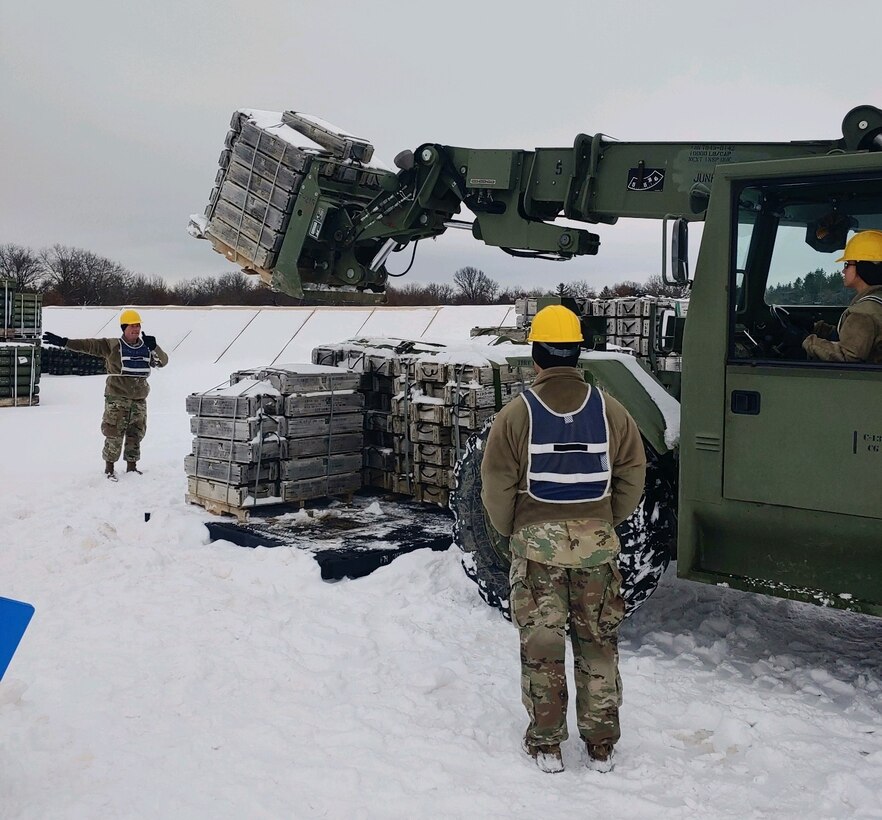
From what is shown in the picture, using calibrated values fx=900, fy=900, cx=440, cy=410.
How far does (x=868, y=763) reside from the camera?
3938mm

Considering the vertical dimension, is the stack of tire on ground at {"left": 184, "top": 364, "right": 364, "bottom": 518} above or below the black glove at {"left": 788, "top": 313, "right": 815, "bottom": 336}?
below

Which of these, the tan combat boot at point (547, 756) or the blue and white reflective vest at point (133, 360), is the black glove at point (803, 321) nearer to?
the tan combat boot at point (547, 756)

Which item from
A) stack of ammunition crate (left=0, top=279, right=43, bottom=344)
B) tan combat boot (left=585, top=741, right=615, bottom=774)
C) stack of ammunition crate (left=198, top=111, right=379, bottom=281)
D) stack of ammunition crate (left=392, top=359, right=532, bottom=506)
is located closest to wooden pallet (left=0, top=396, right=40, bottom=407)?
stack of ammunition crate (left=0, top=279, right=43, bottom=344)

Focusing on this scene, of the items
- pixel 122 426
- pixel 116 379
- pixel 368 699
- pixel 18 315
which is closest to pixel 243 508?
pixel 122 426

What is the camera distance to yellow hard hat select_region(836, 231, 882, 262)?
14.1 ft

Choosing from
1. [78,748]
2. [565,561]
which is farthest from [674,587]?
[78,748]

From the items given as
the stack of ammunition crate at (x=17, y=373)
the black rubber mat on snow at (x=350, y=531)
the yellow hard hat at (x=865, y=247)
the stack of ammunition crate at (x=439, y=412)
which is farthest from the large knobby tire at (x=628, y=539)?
the stack of ammunition crate at (x=17, y=373)

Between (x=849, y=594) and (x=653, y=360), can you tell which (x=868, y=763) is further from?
(x=653, y=360)

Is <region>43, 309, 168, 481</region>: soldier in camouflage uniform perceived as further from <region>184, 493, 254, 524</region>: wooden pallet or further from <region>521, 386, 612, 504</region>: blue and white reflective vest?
<region>521, 386, 612, 504</region>: blue and white reflective vest

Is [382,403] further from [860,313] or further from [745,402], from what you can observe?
[860,313]

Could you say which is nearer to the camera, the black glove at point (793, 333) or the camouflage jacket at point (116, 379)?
the black glove at point (793, 333)

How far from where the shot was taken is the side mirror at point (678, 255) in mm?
4402

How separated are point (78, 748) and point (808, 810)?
3.06m

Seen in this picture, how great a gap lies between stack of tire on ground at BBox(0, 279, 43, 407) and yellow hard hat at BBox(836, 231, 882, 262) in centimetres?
1676
